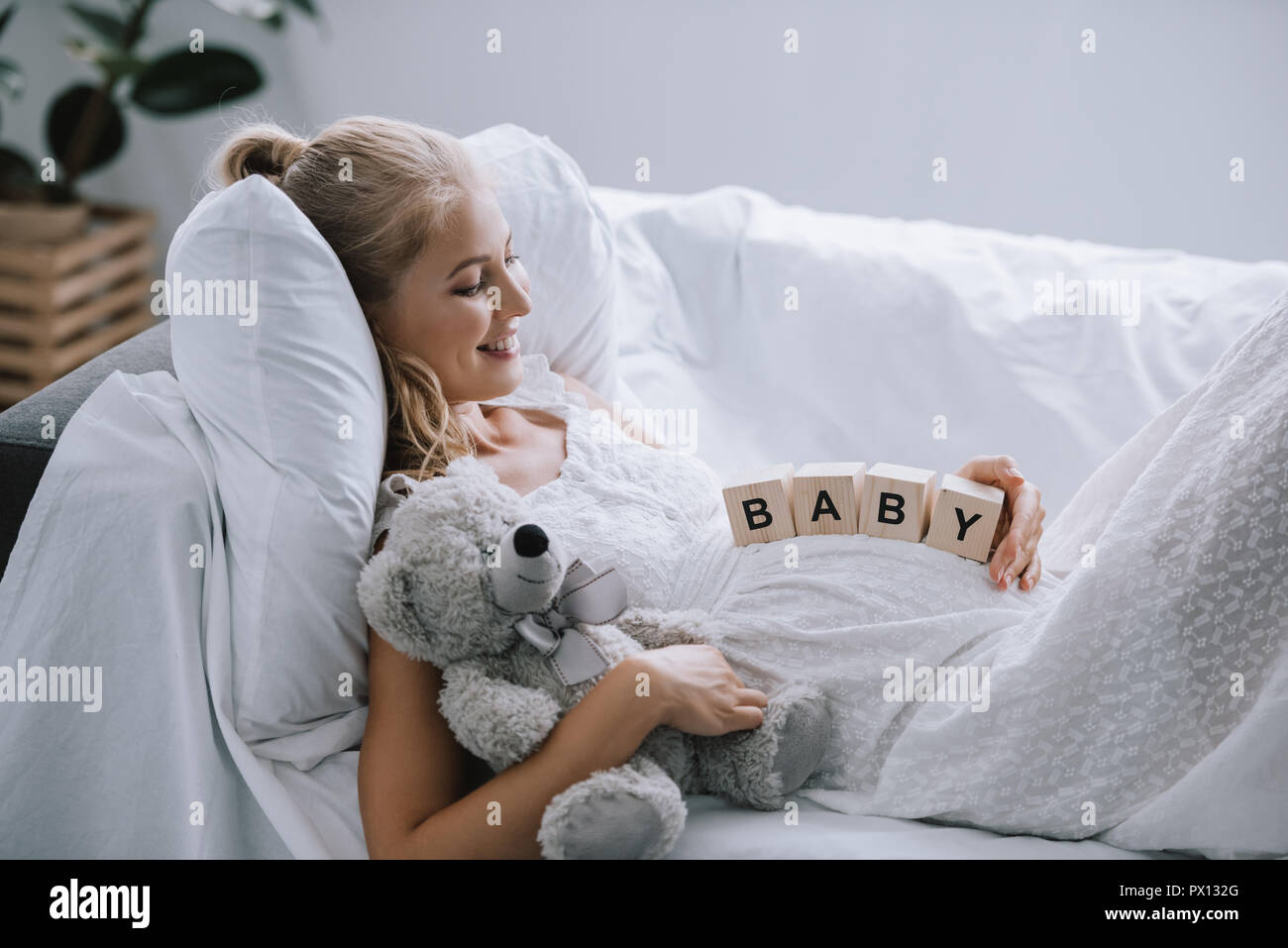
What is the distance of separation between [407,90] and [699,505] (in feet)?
6.19

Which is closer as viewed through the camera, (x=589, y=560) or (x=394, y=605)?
(x=394, y=605)

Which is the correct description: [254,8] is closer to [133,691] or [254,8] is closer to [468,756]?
[133,691]

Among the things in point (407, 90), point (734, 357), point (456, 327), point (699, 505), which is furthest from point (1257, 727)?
point (407, 90)

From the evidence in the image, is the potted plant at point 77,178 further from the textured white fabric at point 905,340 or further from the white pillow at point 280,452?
the white pillow at point 280,452

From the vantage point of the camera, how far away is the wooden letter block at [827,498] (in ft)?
3.30

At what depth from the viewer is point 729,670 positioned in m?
0.94

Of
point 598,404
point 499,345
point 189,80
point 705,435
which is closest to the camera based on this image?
point 499,345

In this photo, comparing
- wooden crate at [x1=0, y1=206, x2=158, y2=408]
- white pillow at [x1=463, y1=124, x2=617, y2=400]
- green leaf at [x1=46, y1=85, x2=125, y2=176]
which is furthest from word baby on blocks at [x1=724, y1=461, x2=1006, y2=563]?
green leaf at [x1=46, y1=85, x2=125, y2=176]

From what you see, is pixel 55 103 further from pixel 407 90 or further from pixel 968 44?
pixel 968 44

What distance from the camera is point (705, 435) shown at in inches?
58.6

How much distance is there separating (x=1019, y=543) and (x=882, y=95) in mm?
1687

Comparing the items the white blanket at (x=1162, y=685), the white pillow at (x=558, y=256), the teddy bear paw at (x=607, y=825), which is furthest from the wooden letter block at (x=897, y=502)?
the white pillow at (x=558, y=256)

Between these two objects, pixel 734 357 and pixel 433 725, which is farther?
pixel 734 357

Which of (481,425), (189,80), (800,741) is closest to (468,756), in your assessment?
(800,741)
